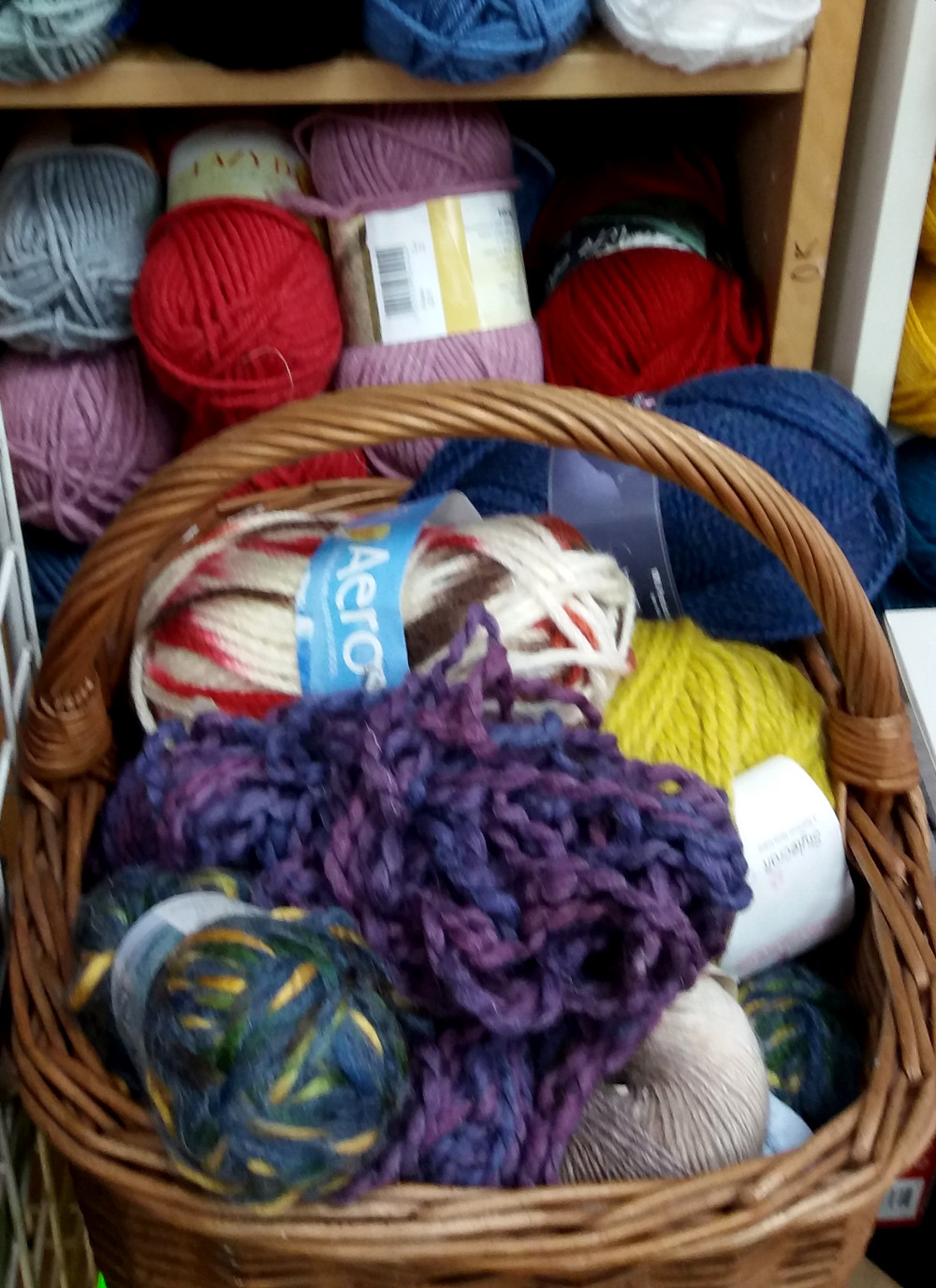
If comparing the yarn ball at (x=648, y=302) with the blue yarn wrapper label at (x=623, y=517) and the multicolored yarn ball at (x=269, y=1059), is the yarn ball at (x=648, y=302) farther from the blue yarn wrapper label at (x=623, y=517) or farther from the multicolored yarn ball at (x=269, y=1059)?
the multicolored yarn ball at (x=269, y=1059)

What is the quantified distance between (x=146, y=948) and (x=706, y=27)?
0.53 meters

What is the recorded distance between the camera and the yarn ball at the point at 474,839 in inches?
15.8

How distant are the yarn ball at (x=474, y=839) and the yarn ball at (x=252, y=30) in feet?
1.06

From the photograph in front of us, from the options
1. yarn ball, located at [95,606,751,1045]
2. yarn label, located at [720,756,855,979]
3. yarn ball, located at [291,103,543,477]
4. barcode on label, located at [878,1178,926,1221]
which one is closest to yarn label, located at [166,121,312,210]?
yarn ball, located at [291,103,543,477]

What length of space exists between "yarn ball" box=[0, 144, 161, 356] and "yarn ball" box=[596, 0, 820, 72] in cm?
30

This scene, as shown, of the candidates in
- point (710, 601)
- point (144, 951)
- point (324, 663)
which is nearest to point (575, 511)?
point (710, 601)

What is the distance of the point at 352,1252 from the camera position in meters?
0.38

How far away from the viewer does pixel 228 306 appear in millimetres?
643

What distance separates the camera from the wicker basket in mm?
389

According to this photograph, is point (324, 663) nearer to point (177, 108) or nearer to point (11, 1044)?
point (11, 1044)

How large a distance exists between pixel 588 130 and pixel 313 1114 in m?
0.73

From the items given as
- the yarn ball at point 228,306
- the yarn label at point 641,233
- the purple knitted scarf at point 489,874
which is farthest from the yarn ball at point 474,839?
the yarn label at point 641,233

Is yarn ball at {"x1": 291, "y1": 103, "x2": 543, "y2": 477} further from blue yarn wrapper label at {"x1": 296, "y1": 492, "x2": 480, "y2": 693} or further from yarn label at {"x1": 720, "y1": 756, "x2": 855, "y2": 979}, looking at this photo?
yarn label at {"x1": 720, "y1": 756, "x2": 855, "y2": 979}

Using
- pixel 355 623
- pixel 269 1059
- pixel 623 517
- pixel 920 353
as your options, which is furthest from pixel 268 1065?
pixel 920 353
